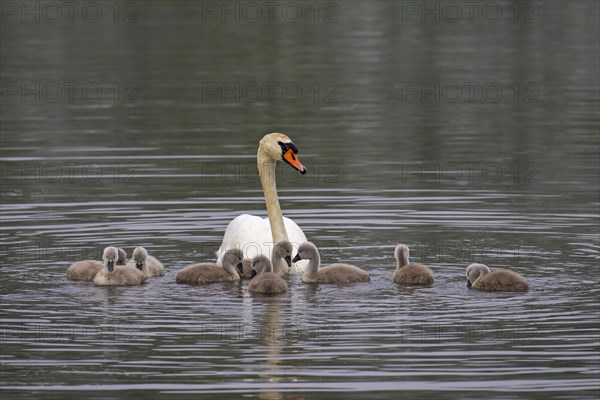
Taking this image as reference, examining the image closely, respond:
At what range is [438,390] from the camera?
10016 millimetres

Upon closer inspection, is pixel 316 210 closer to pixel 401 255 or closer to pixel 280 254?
pixel 280 254

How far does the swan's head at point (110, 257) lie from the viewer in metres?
13.6

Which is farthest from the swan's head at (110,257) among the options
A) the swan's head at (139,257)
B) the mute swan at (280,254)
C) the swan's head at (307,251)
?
the swan's head at (307,251)

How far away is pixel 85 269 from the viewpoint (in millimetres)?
13898

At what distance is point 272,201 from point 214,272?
5.36ft

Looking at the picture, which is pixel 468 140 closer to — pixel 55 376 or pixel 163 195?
pixel 163 195

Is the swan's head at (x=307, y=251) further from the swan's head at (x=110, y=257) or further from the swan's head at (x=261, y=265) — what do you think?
the swan's head at (x=110, y=257)

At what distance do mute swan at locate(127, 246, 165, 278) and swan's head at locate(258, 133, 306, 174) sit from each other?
1.96 metres

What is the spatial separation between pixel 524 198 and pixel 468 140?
571 centimetres

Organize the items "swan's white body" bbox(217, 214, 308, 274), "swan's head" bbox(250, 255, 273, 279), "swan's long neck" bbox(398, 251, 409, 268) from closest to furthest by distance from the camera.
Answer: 1. "swan's long neck" bbox(398, 251, 409, 268)
2. "swan's head" bbox(250, 255, 273, 279)
3. "swan's white body" bbox(217, 214, 308, 274)

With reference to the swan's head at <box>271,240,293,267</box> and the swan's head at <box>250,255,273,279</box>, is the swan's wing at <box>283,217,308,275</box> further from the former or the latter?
the swan's head at <box>250,255,273,279</box>

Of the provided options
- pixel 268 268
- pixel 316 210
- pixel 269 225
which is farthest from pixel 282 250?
pixel 316 210

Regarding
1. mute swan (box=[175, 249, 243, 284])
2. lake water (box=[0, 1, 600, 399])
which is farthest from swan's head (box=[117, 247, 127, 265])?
mute swan (box=[175, 249, 243, 284])

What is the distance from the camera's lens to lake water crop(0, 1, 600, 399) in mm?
10742
